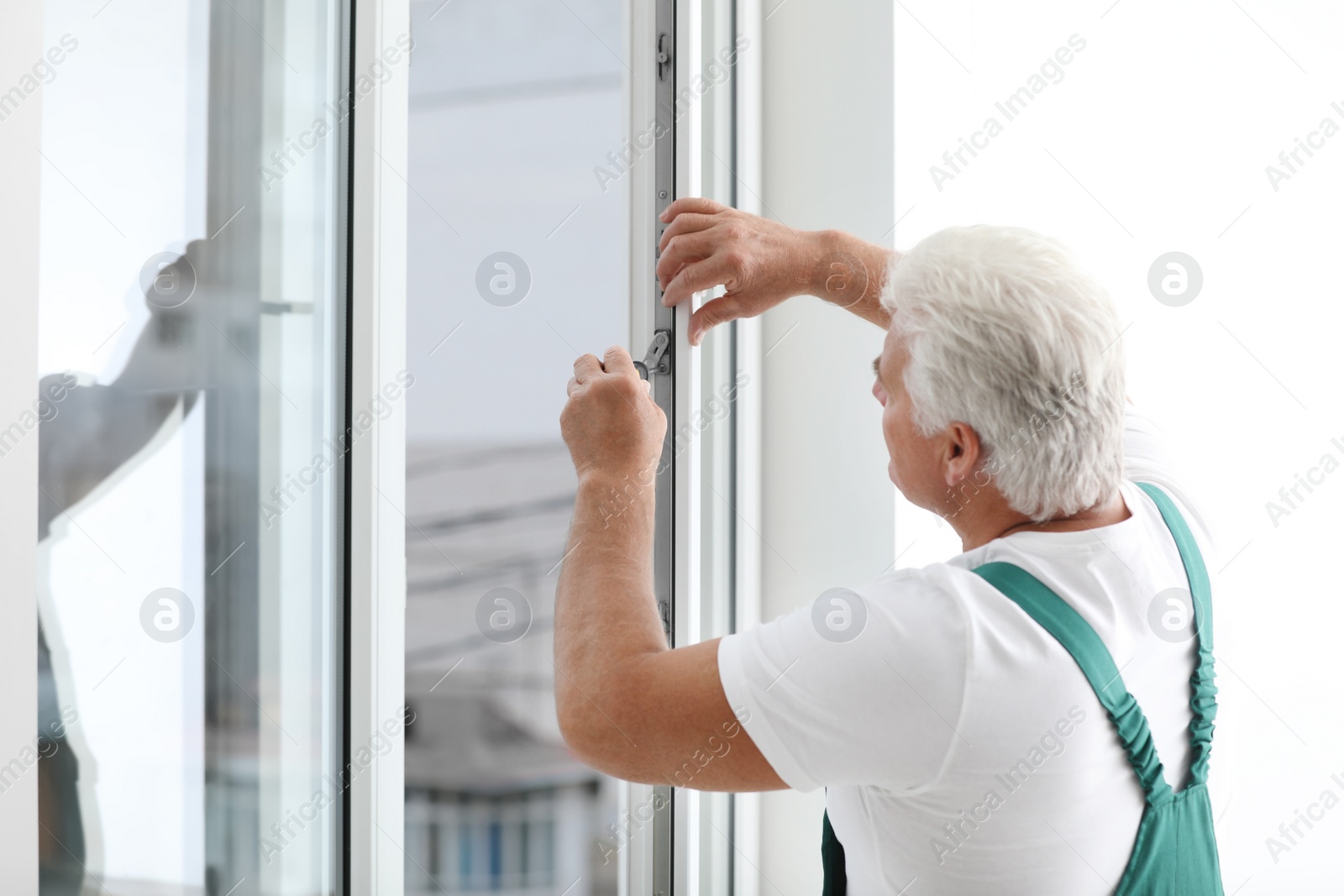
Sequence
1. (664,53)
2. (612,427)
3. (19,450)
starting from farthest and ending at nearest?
(664,53) < (612,427) < (19,450)

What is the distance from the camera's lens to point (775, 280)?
104 centimetres

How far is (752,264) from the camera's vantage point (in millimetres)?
1011

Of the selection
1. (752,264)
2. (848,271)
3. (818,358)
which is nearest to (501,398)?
(752,264)

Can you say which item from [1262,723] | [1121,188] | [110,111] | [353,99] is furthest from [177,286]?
[1262,723]

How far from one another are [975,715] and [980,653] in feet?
0.14

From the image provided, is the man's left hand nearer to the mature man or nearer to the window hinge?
the mature man

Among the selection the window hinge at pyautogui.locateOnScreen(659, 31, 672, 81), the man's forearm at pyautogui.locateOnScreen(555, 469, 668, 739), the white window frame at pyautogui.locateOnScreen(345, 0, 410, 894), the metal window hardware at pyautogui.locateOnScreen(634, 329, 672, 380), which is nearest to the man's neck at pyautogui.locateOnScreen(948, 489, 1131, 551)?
the man's forearm at pyautogui.locateOnScreen(555, 469, 668, 739)

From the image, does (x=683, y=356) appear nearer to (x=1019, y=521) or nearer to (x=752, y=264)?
(x=752, y=264)

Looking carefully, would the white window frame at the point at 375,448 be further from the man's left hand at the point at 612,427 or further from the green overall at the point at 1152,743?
the green overall at the point at 1152,743

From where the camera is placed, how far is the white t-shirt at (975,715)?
26.7 inches

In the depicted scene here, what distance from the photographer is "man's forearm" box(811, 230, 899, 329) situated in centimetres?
107

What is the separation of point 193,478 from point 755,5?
1.08m

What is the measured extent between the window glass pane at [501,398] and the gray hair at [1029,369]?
0.48 m

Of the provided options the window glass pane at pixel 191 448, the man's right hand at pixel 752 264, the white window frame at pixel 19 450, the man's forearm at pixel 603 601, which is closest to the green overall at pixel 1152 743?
the man's forearm at pixel 603 601
